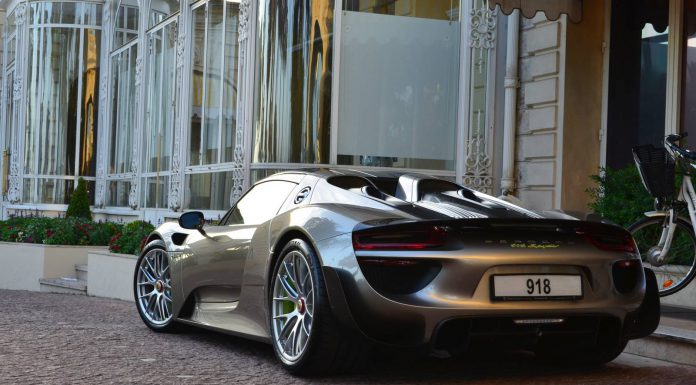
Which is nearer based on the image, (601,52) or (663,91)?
(663,91)

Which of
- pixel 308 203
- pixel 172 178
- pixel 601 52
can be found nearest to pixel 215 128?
pixel 172 178

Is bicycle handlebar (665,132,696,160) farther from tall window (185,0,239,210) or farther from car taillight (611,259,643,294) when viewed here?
tall window (185,0,239,210)

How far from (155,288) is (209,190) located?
25.8 feet

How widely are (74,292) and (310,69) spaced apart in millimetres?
4638

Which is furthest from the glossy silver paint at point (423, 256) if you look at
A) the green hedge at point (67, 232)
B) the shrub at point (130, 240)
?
the green hedge at point (67, 232)

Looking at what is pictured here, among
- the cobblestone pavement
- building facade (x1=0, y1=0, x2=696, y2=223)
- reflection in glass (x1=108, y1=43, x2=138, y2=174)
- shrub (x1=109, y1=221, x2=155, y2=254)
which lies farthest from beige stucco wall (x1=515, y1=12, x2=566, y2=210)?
reflection in glass (x1=108, y1=43, x2=138, y2=174)

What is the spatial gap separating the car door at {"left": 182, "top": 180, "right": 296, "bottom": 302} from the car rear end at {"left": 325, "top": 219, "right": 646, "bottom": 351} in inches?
50.5

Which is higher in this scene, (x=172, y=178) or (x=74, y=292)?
(x=172, y=178)

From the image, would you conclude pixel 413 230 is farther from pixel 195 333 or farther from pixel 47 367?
pixel 195 333

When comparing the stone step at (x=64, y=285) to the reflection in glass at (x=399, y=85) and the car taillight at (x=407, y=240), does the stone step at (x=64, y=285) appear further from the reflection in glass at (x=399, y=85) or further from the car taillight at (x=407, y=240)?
the car taillight at (x=407, y=240)

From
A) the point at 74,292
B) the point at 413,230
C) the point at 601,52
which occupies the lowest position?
the point at 74,292

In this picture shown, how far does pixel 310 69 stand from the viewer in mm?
13117

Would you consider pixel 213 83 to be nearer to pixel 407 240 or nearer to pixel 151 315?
pixel 151 315

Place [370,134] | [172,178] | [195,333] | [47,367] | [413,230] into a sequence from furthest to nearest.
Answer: [172,178]
[370,134]
[195,333]
[47,367]
[413,230]
